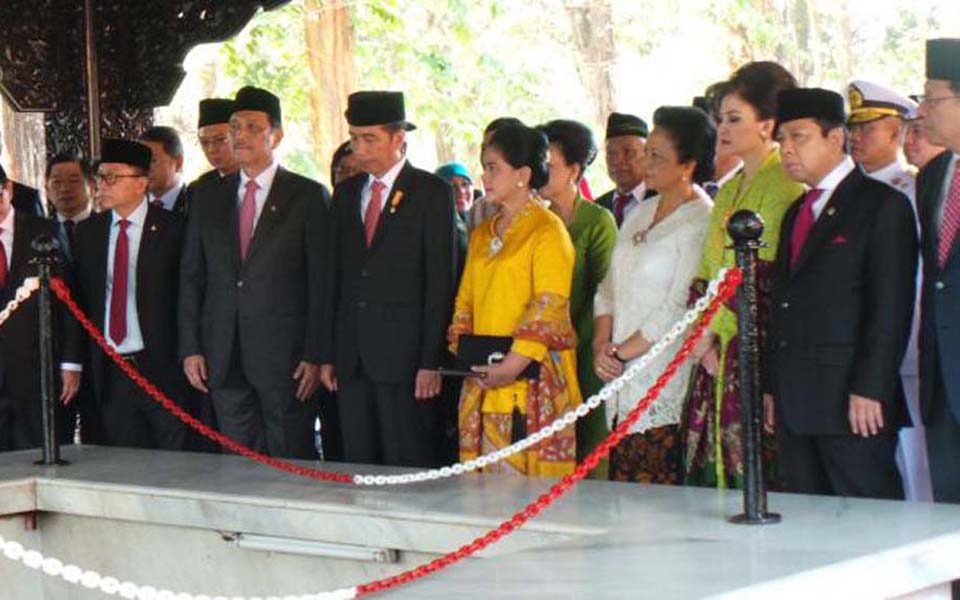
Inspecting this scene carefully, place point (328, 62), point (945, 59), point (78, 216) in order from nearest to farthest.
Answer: point (945, 59), point (78, 216), point (328, 62)

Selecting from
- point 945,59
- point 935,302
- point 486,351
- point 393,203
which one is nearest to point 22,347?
point 393,203

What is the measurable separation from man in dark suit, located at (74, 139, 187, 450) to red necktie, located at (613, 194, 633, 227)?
168 cm

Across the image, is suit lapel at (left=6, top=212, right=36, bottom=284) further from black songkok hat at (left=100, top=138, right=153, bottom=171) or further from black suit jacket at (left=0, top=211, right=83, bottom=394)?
black songkok hat at (left=100, top=138, right=153, bottom=171)

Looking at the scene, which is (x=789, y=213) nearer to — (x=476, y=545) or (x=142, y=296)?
(x=476, y=545)

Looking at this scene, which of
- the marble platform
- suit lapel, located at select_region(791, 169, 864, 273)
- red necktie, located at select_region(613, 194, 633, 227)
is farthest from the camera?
red necktie, located at select_region(613, 194, 633, 227)

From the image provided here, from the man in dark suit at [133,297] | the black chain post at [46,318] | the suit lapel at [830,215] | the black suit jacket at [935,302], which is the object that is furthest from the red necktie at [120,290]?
the black suit jacket at [935,302]

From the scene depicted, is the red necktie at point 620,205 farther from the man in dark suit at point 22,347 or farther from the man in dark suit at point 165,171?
the man in dark suit at point 22,347

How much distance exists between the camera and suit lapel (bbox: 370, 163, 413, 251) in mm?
6488

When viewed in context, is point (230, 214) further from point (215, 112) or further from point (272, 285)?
point (215, 112)

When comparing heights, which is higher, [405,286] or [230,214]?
[230,214]

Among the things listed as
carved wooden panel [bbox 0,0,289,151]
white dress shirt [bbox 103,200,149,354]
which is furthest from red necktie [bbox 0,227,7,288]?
carved wooden panel [bbox 0,0,289,151]

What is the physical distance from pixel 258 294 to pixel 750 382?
2593mm

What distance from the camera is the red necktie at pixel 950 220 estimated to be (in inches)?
197

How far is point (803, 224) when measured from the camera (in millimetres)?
5305
